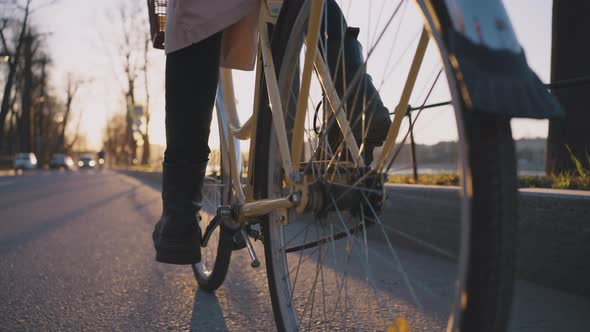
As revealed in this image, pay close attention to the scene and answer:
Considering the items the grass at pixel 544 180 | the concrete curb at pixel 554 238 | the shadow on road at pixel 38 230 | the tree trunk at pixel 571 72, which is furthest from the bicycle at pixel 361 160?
the tree trunk at pixel 571 72

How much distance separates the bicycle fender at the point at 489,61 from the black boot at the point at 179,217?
114 centimetres

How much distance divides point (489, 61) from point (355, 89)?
724 mm

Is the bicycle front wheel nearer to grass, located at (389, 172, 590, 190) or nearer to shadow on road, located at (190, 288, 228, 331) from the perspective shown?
shadow on road, located at (190, 288, 228, 331)

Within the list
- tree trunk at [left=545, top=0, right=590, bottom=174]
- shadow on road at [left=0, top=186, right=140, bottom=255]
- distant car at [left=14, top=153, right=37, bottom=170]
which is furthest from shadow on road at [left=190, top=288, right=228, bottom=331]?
distant car at [left=14, top=153, right=37, bottom=170]

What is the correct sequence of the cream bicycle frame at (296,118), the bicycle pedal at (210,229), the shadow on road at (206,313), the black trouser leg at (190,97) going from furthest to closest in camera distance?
1. the bicycle pedal at (210,229)
2. the shadow on road at (206,313)
3. the black trouser leg at (190,97)
4. the cream bicycle frame at (296,118)

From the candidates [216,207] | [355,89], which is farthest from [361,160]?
[216,207]

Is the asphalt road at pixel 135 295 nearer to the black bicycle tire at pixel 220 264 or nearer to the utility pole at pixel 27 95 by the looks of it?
the black bicycle tire at pixel 220 264

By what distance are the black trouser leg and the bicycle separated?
16 cm

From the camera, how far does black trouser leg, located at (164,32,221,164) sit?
66.1 inches

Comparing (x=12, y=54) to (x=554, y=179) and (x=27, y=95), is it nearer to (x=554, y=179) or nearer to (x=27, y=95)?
(x=27, y=95)

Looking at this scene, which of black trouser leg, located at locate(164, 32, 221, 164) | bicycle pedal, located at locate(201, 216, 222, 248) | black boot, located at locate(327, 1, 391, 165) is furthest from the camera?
bicycle pedal, located at locate(201, 216, 222, 248)

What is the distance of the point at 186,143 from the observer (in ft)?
5.80

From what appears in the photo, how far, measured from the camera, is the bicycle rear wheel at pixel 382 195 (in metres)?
0.78

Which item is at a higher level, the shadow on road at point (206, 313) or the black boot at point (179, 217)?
the black boot at point (179, 217)
